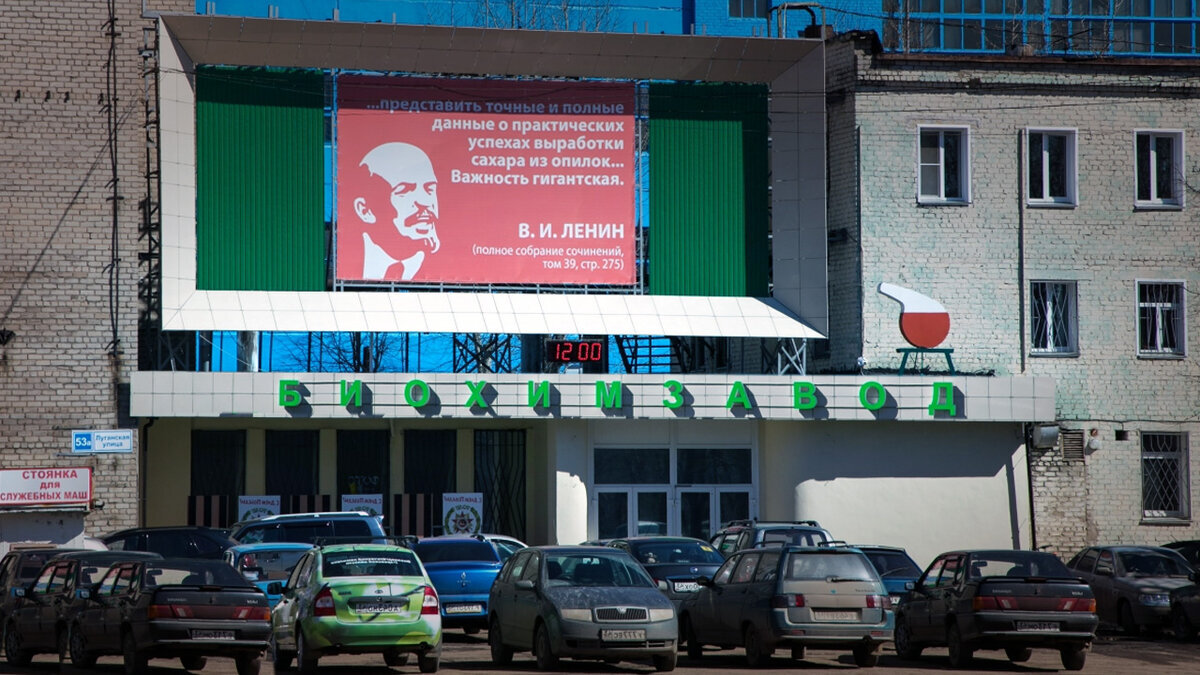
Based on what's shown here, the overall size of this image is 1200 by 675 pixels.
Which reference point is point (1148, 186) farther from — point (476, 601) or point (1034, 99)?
point (476, 601)

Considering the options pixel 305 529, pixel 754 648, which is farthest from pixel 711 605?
pixel 305 529

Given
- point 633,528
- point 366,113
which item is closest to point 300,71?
point 366,113

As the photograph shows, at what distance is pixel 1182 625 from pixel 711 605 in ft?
29.5

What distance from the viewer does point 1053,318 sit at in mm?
35562

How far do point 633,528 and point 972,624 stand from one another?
51.0 ft

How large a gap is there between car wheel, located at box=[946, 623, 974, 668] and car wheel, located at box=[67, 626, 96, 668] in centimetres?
1024

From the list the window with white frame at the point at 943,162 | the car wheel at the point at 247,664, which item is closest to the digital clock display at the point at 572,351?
the window with white frame at the point at 943,162

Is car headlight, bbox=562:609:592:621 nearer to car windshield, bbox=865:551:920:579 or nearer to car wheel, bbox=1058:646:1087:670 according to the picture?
car wheel, bbox=1058:646:1087:670

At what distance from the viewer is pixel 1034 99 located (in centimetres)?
3562

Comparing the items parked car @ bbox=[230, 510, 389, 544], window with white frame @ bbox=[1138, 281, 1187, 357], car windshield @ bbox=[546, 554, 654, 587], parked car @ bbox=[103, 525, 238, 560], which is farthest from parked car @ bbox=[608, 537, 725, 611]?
window with white frame @ bbox=[1138, 281, 1187, 357]

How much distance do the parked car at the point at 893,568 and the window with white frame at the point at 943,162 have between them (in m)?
12.6

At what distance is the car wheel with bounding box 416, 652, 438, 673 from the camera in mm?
17750

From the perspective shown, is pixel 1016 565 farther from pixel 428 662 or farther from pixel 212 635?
pixel 212 635

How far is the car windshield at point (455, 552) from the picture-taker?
23250 millimetres
